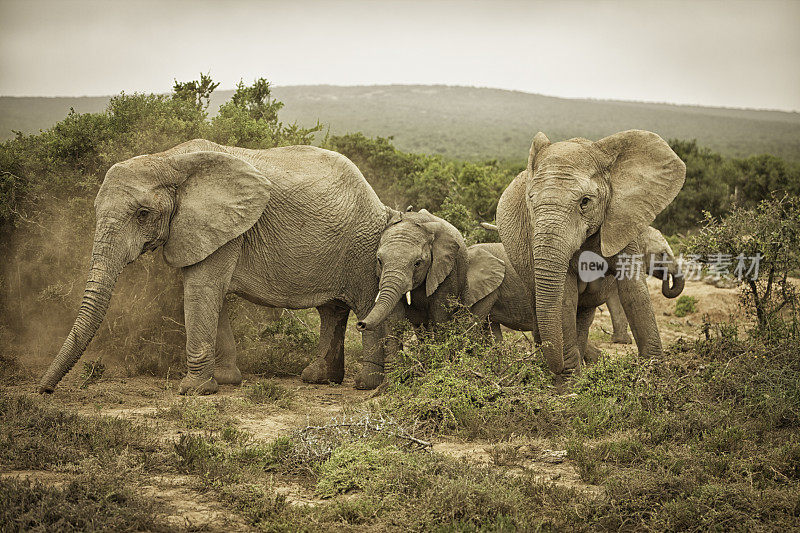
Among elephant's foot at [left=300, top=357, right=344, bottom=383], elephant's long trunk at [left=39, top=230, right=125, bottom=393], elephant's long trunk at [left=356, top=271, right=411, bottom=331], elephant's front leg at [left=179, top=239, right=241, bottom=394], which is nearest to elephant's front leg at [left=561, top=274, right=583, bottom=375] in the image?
elephant's long trunk at [left=356, top=271, right=411, bottom=331]

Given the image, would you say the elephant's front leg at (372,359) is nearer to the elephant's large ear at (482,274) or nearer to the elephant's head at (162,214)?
the elephant's large ear at (482,274)

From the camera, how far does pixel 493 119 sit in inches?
3472

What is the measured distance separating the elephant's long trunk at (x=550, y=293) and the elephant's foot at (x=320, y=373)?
3060 millimetres

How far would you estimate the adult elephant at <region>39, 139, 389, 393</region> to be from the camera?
27.6ft

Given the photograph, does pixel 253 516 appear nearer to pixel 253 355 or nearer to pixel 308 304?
pixel 308 304

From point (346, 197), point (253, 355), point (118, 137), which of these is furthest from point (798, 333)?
point (118, 137)

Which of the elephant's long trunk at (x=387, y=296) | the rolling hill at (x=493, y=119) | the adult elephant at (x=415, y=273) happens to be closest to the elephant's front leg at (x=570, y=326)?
the adult elephant at (x=415, y=273)

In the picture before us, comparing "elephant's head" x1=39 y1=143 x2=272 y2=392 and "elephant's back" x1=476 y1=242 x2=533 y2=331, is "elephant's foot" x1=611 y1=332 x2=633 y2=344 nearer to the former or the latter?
"elephant's back" x1=476 y1=242 x2=533 y2=331

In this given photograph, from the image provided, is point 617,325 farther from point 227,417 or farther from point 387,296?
point 227,417

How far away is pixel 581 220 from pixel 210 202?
400cm

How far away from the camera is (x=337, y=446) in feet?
21.7

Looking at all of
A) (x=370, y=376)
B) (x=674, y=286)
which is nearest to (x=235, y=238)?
(x=370, y=376)

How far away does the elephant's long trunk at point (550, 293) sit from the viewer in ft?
26.7

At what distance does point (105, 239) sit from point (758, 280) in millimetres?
7577
